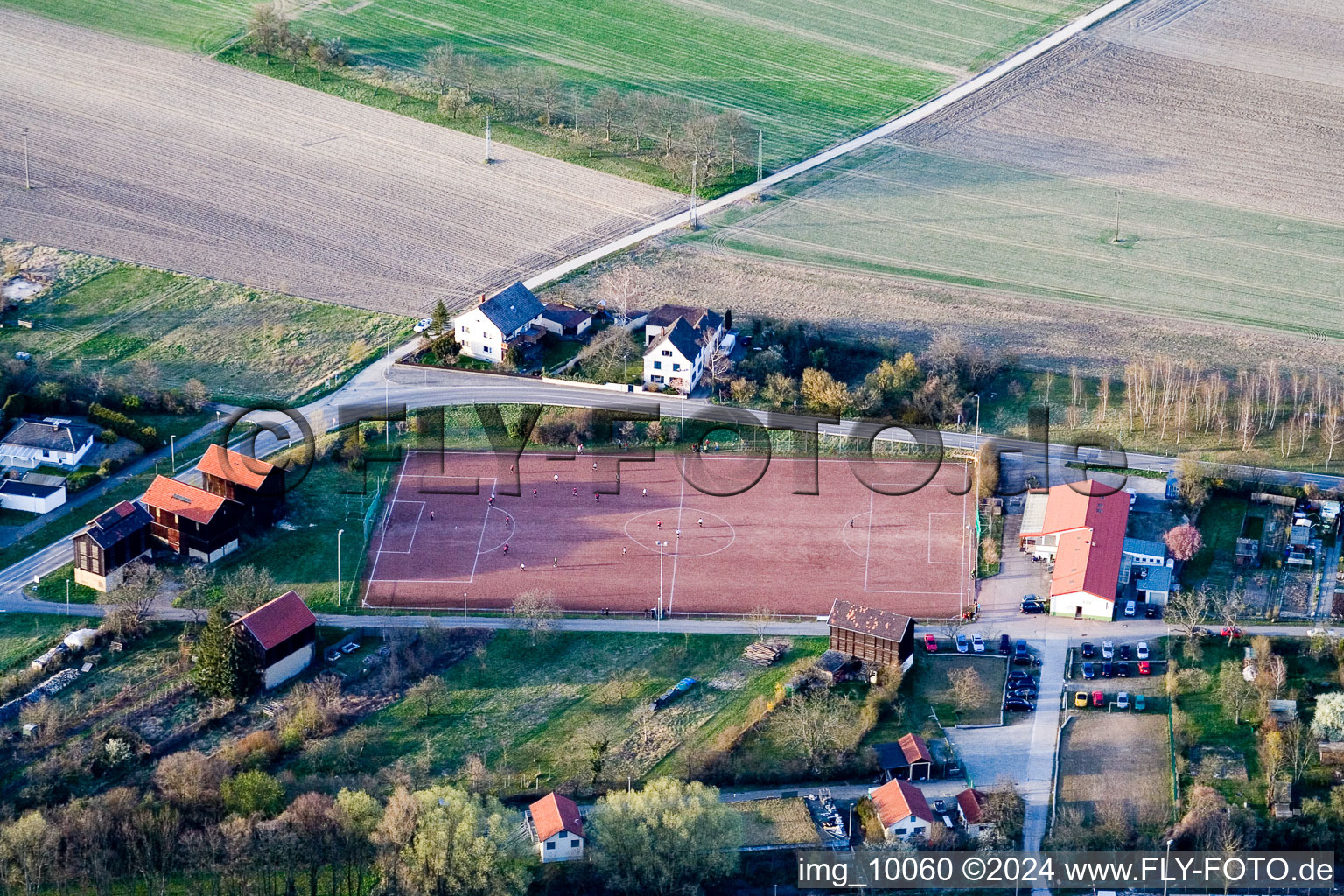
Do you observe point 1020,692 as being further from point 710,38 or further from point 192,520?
point 710,38

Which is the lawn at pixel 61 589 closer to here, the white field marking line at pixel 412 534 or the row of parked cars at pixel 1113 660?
the white field marking line at pixel 412 534

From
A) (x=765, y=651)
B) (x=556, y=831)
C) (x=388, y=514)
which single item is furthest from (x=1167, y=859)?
(x=388, y=514)

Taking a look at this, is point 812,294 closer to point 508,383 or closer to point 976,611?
point 508,383

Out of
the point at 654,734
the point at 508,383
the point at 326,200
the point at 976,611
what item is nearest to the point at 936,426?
the point at 976,611

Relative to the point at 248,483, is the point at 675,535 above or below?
below

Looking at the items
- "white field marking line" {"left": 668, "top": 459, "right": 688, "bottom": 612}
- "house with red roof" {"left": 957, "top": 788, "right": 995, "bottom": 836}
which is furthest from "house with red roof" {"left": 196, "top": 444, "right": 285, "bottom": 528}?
"house with red roof" {"left": 957, "top": 788, "right": 995, "bottom": 836}

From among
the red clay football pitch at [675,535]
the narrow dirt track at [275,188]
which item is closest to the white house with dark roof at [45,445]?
the red clay football pitch at [675,535]

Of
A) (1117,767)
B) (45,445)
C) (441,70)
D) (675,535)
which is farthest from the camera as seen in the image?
(441,70)
